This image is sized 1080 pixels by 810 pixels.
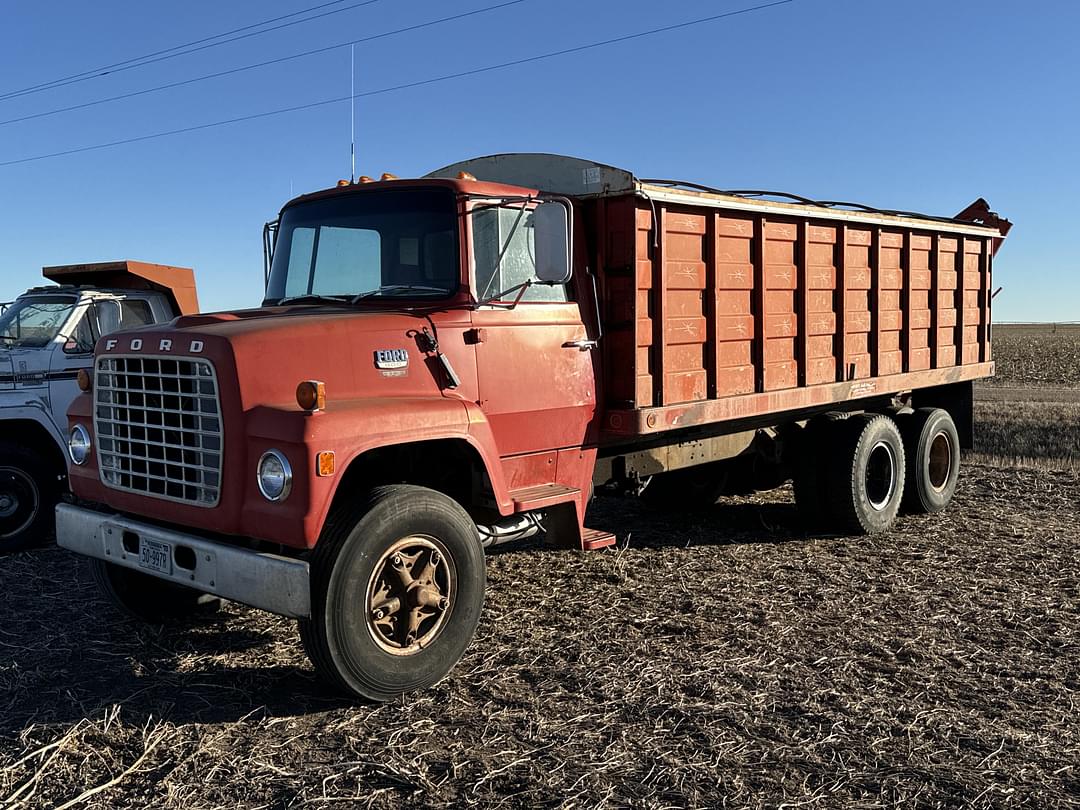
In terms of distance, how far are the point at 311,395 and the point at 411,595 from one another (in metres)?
1.13

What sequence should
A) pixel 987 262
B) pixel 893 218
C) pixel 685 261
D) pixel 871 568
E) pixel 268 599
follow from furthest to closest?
pixel 987 262 < pixel 893 218 < pixel 871 568 < pixel 685 261 < pixel 268 599

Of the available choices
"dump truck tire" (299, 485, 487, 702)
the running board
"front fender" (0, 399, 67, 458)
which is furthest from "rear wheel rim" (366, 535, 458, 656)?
"front fender" (0, 399, 67, 458)

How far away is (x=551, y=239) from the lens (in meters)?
5.09

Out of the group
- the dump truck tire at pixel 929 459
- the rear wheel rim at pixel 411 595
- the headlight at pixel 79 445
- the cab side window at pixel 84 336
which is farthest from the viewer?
the dump truck tire at pixel 929 459

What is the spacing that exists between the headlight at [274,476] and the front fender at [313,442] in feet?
0.10

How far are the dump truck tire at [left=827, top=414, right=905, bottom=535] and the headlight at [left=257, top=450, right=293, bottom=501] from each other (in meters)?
5.31

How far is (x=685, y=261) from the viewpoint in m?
6.44

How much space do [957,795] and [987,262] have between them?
8185mm

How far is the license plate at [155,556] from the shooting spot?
4.71 meters

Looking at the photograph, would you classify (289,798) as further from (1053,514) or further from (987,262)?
(987,262)

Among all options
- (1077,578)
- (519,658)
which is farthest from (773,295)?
(519,658)

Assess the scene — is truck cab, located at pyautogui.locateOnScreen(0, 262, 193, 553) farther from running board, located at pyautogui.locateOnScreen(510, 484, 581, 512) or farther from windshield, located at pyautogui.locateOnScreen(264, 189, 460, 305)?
running board, located at pyautogui.locateOnScreen(510, 484, 581, 512)

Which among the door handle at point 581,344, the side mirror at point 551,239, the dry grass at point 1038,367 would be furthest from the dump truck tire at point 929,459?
the dry grass at point 1038,367

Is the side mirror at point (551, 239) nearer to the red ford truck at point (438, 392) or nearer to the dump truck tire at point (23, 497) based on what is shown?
the red ford truck at point (438, 392)
